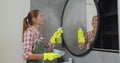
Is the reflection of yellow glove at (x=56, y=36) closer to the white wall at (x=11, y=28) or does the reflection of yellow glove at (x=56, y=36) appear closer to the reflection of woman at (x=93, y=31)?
the reflection of woman at (x=93, y=31)

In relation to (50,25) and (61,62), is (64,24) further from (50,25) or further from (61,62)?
(61,62)

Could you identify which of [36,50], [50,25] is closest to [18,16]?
[50,25]

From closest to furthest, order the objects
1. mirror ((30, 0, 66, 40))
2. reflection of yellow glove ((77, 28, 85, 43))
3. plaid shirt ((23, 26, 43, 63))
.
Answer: reflection of yellow glove ((77, 28, 85, 43))
plaid shirt ((23, 26, 43, 63))
mirror ((30, 0, 66, 40))

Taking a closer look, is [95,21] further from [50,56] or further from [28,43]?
[28,43]

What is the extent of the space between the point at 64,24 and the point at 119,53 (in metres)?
0.75

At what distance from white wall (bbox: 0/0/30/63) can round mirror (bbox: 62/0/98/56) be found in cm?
54

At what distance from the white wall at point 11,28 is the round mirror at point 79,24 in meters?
0.54

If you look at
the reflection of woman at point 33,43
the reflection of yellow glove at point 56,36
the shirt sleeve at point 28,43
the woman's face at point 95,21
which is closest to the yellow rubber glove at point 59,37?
the reflection of yellow glove at point 56,36

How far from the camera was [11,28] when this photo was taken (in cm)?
200

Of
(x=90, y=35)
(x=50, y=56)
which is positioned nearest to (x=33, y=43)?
(x=50, y=56)

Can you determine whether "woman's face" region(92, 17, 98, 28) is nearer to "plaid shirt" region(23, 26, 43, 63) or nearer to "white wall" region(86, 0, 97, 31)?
"white wall" region(86, 0, 97, 31)

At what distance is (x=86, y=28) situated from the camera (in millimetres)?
1485

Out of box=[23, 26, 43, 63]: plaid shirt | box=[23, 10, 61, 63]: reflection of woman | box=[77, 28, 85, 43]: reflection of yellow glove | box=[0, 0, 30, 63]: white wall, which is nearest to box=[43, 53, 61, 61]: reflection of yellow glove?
box=[23, 10, 61, 63]: reflection of woman

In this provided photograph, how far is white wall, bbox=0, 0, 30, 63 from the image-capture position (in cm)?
196
